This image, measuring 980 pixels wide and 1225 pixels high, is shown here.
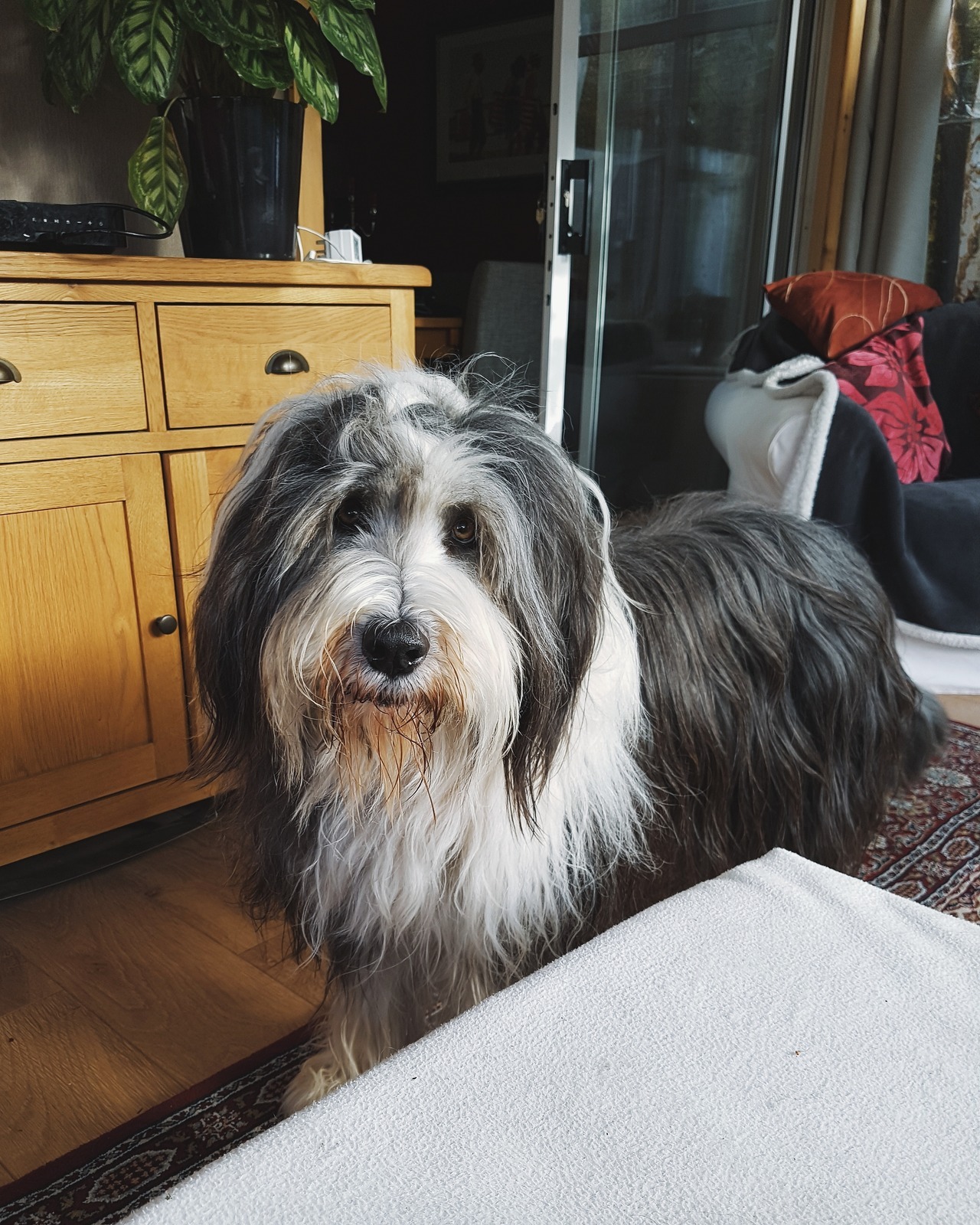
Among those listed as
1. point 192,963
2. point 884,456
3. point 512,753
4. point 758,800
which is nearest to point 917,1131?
point 512,753

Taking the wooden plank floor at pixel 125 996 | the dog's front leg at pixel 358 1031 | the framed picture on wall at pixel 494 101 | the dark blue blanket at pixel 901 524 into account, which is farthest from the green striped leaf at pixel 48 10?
the framed picture on wall at pixel 494 101

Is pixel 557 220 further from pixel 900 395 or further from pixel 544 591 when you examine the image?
pixel 544 591

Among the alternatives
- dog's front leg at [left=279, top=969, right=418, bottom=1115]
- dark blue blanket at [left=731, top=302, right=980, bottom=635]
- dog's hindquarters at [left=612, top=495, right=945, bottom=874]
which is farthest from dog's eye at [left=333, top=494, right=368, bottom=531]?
dark blue blanket at [left=731, top=302, right=980, bottom=635]

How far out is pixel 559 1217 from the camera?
441 mm

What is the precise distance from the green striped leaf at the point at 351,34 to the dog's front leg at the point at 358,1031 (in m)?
1.51

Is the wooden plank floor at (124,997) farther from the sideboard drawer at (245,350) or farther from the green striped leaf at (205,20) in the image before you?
the green striped leaf at (205,20)

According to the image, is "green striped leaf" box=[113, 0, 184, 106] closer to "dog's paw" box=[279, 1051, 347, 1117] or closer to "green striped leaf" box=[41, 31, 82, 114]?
"green striped leaf" box=[41, 31, 82, 114]

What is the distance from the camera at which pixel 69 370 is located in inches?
68.1

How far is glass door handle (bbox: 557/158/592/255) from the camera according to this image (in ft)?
9.62

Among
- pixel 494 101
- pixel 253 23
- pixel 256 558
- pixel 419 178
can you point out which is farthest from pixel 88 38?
pixel 419 178

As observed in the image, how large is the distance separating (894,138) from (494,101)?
2.24 m

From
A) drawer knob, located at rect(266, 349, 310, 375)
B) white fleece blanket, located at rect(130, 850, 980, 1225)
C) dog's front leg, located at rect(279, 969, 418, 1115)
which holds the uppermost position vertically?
drawer knob, located at rect(266, 349, 310, 375)

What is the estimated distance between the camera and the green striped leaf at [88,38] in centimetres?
180

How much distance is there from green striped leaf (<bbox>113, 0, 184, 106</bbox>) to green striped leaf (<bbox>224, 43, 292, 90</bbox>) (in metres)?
0.10
